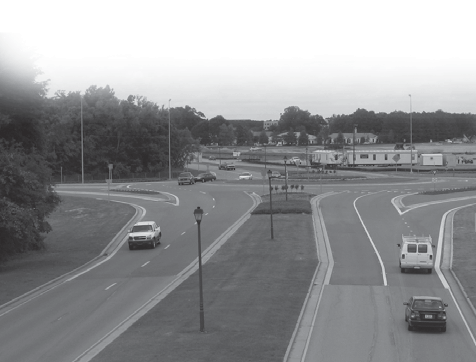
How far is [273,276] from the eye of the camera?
35375 mm

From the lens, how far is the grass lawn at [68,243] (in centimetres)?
3638

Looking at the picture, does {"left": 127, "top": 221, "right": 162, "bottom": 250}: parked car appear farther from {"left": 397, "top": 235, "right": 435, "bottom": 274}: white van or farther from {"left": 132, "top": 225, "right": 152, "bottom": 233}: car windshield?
{"left": 397, "top": 235, "right": 435, "bottom": 274}: white van

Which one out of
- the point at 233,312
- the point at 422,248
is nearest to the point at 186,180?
the point at 422,248

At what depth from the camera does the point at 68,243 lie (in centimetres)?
5109

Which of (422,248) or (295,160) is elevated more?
(295,160)

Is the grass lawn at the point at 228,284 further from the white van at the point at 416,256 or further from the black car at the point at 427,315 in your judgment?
the black car at the point at 427,315

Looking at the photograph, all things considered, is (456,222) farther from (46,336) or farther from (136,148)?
(136,148)

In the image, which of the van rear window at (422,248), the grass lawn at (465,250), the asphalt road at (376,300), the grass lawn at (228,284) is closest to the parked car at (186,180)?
the grass lawn at (228,284)

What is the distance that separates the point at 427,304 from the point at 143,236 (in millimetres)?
25117

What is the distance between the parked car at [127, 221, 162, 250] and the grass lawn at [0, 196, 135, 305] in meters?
2.35

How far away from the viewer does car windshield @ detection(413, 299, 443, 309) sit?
24.8 m

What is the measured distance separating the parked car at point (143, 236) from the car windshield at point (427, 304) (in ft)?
80.6

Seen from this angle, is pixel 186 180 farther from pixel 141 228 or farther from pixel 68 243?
pixel 141 228

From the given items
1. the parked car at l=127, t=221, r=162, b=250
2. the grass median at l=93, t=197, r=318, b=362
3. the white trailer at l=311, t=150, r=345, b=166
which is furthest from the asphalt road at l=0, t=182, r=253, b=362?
the white trailer at l=311, t=150, r=345, b=166
